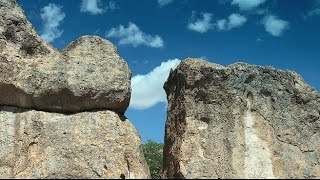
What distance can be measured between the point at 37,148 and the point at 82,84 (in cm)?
166

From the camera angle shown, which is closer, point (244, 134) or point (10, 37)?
point (244, 134)

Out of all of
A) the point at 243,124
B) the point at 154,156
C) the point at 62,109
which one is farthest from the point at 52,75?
the point at 154,156

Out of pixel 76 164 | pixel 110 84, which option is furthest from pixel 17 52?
pixel 76 164

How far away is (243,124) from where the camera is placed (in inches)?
459

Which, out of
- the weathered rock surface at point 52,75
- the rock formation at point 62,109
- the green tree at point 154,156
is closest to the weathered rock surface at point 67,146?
the rock formation at point 62,109

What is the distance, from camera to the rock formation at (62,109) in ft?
37.3

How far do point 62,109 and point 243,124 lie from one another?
3922 millimetres

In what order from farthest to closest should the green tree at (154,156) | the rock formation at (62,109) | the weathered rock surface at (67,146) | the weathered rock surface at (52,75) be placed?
the green tree at (154,156) → the weathered rock surface at (52,75) → the rock formation at (62,109) → the weathered rock surface at (67,146)

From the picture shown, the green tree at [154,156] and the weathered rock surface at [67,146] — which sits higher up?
the green tree at [154,156]

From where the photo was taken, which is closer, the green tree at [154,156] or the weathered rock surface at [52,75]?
the weathered rock surface at [52,75]

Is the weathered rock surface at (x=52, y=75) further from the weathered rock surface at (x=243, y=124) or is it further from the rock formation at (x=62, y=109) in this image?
the weathered rock surface at (x=243, y=124)

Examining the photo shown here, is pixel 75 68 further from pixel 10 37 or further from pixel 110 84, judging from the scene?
pixel 10 37

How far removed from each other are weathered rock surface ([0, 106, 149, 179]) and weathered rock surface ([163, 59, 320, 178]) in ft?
3.74

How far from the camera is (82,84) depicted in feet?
39.5
